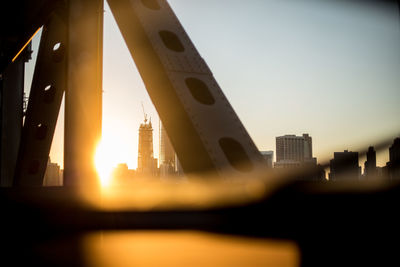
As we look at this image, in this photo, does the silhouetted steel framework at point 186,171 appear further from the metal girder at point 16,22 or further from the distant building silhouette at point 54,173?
the distant building silhouette at point 54,173

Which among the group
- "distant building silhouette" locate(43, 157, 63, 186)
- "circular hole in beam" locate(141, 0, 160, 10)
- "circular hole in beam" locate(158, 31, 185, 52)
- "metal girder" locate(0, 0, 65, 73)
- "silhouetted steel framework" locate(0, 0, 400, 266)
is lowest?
"silhouetted steel framework" locate(0, 0, 400, 266)

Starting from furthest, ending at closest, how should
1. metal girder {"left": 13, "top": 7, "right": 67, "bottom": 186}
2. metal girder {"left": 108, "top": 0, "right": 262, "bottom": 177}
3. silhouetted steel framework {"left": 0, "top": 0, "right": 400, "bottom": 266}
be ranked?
1. metal girder {"left": 13, "top": 7, "right": 67, "bottom": 186}
2. metal girder {"left": 108, "top": 0, "right": 262, "bottom": 177}
3. silhouetted steel framework {"left": 0, "top": 0, "right": 400, "bottom": 266}

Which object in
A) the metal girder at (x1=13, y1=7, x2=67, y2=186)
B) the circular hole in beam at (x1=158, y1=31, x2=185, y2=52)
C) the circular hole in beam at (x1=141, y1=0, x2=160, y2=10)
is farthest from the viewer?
the metal girder at (x1=13, y1=7, x2=67, y2=186)

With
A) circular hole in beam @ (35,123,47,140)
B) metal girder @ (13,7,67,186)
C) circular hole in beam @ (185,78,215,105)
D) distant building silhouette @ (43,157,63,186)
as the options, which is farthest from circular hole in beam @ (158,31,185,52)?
distant building silhouette @ (43,157,63,186)

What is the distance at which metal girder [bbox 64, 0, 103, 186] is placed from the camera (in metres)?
5.82

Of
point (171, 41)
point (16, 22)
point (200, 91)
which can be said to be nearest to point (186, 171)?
point (200, 91)

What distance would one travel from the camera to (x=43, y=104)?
30.4 feet

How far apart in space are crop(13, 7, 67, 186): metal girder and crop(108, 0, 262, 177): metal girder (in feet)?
11.7

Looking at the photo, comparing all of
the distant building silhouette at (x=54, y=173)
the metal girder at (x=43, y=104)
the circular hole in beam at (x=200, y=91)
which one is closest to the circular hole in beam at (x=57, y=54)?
the metal girder at (x=43, y=104)

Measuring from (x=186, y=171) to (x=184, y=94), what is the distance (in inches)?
33.5

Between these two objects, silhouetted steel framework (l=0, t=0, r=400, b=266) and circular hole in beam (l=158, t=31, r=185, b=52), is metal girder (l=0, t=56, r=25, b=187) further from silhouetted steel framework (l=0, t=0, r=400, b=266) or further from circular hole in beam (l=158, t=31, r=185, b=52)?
circular hole in beam (l=158, t=31, r=185, b=52)

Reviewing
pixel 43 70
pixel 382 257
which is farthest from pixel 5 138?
pixel 382 257

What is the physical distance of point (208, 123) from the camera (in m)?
4.85

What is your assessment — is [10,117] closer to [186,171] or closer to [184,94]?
[184,94]
